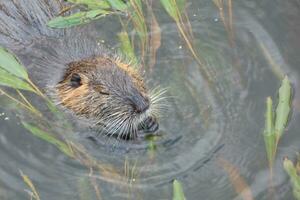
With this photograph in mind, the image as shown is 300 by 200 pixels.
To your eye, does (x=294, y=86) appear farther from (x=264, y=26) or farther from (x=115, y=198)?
(x=115, y=198)

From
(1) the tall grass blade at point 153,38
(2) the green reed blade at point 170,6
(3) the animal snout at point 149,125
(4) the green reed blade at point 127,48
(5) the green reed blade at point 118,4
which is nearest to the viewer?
(5) the green reed blade at point 118,4

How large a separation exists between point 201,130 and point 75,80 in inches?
23.9

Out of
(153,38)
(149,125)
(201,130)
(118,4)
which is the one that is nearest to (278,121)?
(201,130)

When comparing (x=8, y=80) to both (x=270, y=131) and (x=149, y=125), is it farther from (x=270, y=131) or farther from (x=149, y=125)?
(x=270, y=131)

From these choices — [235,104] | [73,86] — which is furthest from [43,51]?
[235,104]

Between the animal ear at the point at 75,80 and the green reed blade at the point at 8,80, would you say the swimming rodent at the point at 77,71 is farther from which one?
the green reed blade at the point at 8,80

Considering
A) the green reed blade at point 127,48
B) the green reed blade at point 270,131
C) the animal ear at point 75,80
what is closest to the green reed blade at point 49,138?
Result: the animal ear at point 75,80

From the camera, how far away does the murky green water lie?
114 inches

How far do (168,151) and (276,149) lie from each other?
1.52 ft

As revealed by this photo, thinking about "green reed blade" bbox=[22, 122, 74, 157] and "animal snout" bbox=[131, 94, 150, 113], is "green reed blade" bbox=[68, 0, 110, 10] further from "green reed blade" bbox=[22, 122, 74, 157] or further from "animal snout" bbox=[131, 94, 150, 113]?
"green reed blade" bbox=[22, 122, 74, 157]

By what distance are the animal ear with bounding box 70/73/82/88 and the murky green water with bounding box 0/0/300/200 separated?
296 millimetres

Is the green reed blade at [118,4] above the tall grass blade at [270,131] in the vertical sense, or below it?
above

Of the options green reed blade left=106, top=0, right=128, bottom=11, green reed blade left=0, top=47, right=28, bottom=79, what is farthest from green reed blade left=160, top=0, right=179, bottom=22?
green reed blade left=0, top=47, right=28, bottom=79

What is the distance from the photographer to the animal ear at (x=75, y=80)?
2.88 m
